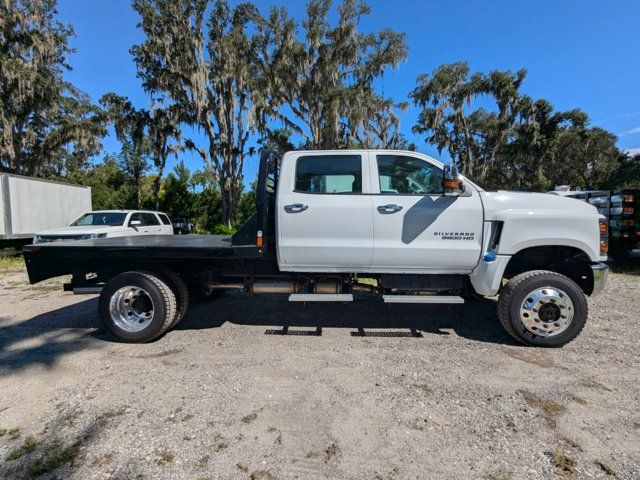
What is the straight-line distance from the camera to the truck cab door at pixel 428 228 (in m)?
4.07

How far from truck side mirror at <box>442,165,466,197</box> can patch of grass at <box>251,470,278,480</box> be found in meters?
3.18

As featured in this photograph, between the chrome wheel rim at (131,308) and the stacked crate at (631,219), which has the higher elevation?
the stacked crate at (631,219)

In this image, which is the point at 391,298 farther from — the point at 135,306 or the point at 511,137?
the point at 511,137

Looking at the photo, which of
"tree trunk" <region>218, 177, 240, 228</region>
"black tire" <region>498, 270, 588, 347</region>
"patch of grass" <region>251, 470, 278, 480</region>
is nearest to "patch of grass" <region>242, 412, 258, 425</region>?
"patch of grass" <region>251, 470, 278, 480</region>

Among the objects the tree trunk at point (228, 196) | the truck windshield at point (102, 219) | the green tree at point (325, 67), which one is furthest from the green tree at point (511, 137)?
the truck windshield at point (102, 219)

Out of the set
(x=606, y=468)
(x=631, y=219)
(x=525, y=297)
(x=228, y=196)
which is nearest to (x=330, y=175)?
(x=525, y=297)

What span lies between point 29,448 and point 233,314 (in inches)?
123

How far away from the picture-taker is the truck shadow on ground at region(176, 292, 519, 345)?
4602mm

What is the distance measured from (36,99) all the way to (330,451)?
24152 mm

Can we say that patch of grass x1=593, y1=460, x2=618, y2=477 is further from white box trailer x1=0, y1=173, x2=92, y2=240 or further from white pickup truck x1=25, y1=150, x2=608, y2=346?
white box trailer x1=0, y1=173, x2=92, y2=240

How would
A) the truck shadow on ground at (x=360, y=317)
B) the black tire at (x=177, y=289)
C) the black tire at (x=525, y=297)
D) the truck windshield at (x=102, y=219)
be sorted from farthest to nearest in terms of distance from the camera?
the truck windshield at (x=102, y=219) < the truck shadow on ground at (x=360, y=317) < the black tire at (x=177, y=289) < the black tire at (x=525, y=297)

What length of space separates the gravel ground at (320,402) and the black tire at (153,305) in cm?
15

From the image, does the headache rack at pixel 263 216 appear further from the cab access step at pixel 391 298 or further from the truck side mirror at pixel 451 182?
the truck side mirror at pixel 451 182

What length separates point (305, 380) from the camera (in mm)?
3344
